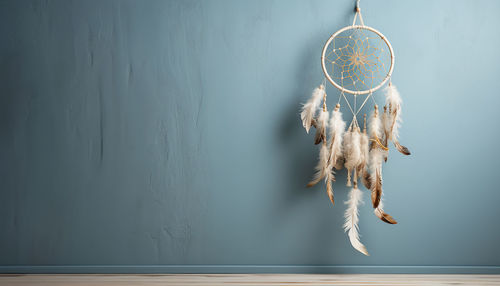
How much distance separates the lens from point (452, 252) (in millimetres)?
1620

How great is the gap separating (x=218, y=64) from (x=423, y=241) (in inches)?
48.2

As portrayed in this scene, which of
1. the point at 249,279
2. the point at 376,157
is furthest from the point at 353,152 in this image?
the point at 249,279

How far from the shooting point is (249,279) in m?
1.54

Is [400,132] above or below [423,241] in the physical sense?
above

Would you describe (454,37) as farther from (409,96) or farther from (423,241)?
(423,241)

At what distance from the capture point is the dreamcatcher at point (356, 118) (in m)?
1.49

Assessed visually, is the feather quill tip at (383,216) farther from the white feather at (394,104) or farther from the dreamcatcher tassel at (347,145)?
the white feather at (394,104)

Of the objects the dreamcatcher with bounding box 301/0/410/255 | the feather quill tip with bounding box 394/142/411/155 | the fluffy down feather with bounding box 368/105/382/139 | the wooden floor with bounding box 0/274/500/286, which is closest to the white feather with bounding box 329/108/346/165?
the dreamcatcher with bounding box 301/0/410/255

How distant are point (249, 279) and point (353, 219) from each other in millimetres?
514

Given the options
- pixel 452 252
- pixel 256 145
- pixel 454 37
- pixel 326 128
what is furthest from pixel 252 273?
pixel 454 37

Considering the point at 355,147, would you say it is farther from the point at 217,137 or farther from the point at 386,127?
the point at 217,137

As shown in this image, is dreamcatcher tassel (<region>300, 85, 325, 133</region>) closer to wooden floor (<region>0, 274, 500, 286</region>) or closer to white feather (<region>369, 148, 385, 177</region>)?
white feather (<region>369, 148, 385, 177</region>)

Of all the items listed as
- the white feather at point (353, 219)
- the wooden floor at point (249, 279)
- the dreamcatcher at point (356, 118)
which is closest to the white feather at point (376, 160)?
the dreamcatcher at point (356, 118)

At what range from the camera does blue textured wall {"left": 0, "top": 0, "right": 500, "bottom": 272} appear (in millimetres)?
1617
